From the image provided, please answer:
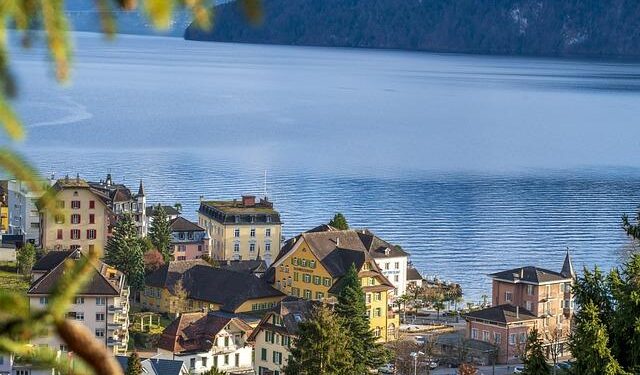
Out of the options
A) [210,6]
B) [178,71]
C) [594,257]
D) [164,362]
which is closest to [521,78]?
[178,71]

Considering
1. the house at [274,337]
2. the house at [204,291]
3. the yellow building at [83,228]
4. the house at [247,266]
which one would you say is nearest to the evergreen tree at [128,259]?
the house at [204,291]

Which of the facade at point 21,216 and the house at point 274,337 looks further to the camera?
the facade at point 21,216

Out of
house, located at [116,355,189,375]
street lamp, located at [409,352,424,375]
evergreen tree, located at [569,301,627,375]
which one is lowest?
street lamp, located at [409,352,424,375]

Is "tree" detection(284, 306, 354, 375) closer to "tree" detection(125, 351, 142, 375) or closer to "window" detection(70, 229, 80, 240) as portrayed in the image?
"tree" detection(125, 351, 142, 375)

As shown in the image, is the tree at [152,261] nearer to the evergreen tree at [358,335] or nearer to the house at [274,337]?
the house at [274,337]

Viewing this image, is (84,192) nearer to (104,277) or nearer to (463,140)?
(104,277)

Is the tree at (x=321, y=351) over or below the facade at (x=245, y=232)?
below

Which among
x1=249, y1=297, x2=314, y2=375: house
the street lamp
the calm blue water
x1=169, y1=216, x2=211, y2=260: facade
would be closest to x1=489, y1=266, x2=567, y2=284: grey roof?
the calm blue water
